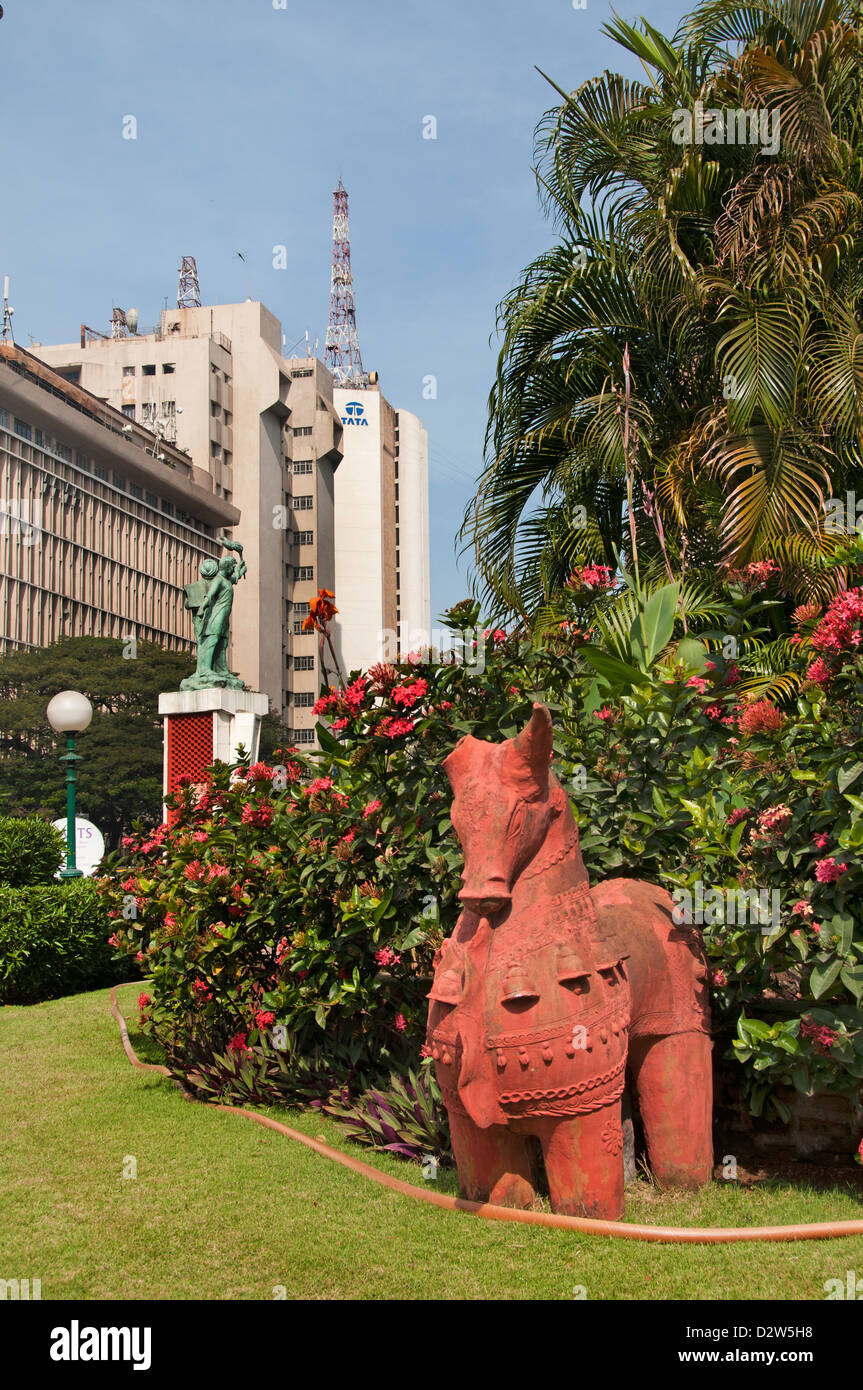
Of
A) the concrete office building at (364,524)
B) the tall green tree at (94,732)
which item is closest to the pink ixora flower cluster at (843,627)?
the tall green tree at (94,732)

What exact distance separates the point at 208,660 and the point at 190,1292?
11856 mm

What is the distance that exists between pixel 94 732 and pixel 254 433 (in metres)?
31.2

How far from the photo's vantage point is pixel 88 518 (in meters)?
49.5

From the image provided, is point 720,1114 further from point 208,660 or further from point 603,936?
point 208,660

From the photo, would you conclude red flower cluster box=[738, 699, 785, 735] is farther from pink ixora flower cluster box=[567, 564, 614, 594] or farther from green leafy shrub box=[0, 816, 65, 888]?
green leafy shrub box=[0, 816, 65, 888]

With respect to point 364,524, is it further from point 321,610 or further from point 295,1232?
point 295,1232

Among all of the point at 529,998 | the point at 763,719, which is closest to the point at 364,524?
the point at 763,719

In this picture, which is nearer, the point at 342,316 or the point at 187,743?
the point at 187,743

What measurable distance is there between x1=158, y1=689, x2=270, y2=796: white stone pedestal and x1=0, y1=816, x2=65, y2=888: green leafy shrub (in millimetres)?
2316

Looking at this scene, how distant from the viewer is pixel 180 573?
57750mm

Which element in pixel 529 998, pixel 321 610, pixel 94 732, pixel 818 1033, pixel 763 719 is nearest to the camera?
pixel 529 998

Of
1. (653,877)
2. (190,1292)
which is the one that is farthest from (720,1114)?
(190,1292)

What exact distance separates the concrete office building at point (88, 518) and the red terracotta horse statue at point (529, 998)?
41.5 meters

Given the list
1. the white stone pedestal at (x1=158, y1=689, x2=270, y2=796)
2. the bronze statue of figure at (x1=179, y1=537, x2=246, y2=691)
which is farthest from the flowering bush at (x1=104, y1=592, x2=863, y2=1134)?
the bronze statue of figure at (x1=179, y1=537, x2=246, y2=691)
